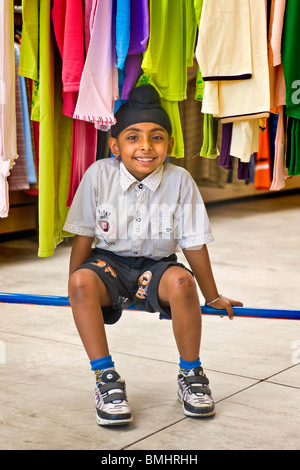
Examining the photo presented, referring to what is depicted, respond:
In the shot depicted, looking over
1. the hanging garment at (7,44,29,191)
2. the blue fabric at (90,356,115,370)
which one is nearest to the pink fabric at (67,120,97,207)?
the blue fabric at (90,356,115,370)

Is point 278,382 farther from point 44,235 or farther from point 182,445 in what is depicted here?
point 44,235

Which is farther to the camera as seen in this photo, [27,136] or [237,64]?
[27,136]

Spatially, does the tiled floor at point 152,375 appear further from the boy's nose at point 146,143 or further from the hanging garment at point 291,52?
the hanging garment at point 291,52

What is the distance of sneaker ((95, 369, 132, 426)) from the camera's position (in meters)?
1.66

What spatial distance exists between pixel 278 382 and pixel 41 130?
3.24 ft

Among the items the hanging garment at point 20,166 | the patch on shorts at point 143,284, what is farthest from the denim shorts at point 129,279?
the hanging garment at point 20,166

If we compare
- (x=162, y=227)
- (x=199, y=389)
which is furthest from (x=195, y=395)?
(x=162, y=227)

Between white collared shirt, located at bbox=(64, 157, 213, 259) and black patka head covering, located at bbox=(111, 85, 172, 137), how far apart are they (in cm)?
13

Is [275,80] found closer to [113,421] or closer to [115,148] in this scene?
[115,148]

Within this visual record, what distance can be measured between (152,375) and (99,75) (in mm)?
890

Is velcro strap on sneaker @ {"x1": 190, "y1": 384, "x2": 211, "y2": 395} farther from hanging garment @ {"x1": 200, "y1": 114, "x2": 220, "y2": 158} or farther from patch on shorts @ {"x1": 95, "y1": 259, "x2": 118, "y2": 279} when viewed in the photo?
hanging garment @ {"x1": 200, "y1": 114, "x2": 220, "y2": 158}

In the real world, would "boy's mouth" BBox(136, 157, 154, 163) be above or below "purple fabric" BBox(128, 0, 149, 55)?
below

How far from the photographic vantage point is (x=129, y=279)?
185 centimetres

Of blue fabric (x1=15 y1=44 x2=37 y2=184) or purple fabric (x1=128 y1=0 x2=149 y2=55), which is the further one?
blue fabric (x1=15 y1=44 x2=37 y2=184)
